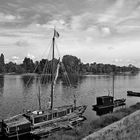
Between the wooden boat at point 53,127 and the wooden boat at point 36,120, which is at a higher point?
the wooden boat at point 36,120

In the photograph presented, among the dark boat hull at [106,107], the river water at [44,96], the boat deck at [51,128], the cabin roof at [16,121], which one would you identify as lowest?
the dark boat hull at [106,107]

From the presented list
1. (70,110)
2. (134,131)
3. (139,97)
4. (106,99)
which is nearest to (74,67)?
(139,97)

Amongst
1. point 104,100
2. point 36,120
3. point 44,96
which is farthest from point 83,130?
point 44,96

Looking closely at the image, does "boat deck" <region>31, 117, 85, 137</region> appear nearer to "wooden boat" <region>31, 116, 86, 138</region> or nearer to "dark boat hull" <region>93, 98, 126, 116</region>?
"wooden boat" <region>31, 116, 86, 138</region>

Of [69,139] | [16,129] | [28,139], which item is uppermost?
[69,139]

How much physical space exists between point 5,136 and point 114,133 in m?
18.3

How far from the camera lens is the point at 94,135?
1372 cm

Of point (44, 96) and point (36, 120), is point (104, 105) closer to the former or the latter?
point (44, 96)

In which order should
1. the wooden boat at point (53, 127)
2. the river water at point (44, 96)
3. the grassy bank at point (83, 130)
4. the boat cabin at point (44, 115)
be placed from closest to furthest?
1. the grassy bank at point (83, 130)
2. the wooden boat at point (53, 127)
3. the boat cabin at point (44, 115)
4. the river water at point (44, 96)

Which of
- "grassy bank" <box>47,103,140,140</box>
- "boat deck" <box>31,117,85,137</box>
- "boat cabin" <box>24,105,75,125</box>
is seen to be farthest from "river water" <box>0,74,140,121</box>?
"grassy bank" <box>47,103,140,140</box>

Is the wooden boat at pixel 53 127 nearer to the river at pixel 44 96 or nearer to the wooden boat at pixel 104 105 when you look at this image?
the river at pixel 44 96

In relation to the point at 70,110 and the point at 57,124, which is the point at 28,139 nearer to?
the point at 57,124

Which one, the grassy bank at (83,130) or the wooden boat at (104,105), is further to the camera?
the wooden boat at (104,105)

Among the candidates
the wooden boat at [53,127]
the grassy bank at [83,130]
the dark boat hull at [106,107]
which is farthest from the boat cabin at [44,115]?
the dark boat hull at [106,107]
